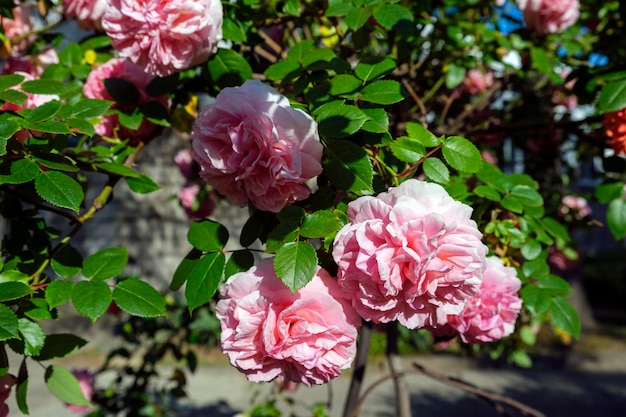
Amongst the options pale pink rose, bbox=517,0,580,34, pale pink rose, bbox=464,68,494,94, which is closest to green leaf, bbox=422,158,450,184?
pale pink rose, bbox=517,0,580,34

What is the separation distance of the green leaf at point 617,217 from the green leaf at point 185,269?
1.03 meters

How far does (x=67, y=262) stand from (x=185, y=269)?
242 millimetres

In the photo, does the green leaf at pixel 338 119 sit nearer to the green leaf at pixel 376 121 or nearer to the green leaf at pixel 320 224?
the green leaf at pixel 376 121

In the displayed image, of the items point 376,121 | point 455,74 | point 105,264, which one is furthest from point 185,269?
point 455,74

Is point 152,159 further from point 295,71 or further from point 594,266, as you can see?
point 594,266

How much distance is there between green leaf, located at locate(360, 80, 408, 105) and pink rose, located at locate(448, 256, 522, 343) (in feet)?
1.19

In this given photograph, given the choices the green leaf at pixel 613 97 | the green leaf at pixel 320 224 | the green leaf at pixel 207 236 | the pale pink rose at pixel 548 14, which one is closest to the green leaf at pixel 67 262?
the green leaf at pixel 207 236

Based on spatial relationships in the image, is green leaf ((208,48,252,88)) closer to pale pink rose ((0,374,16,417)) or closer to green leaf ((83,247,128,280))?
green leaf ((83,247,128,280))

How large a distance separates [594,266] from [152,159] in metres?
8.44

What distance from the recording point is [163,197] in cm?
648

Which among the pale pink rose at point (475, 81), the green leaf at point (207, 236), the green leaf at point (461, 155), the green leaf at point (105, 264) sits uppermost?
the green leaf at point (461, 155)

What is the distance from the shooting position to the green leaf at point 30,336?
2.86ft

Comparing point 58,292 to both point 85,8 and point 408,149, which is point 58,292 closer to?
point 408,149

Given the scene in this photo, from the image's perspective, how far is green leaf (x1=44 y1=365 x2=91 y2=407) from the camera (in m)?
1.05
